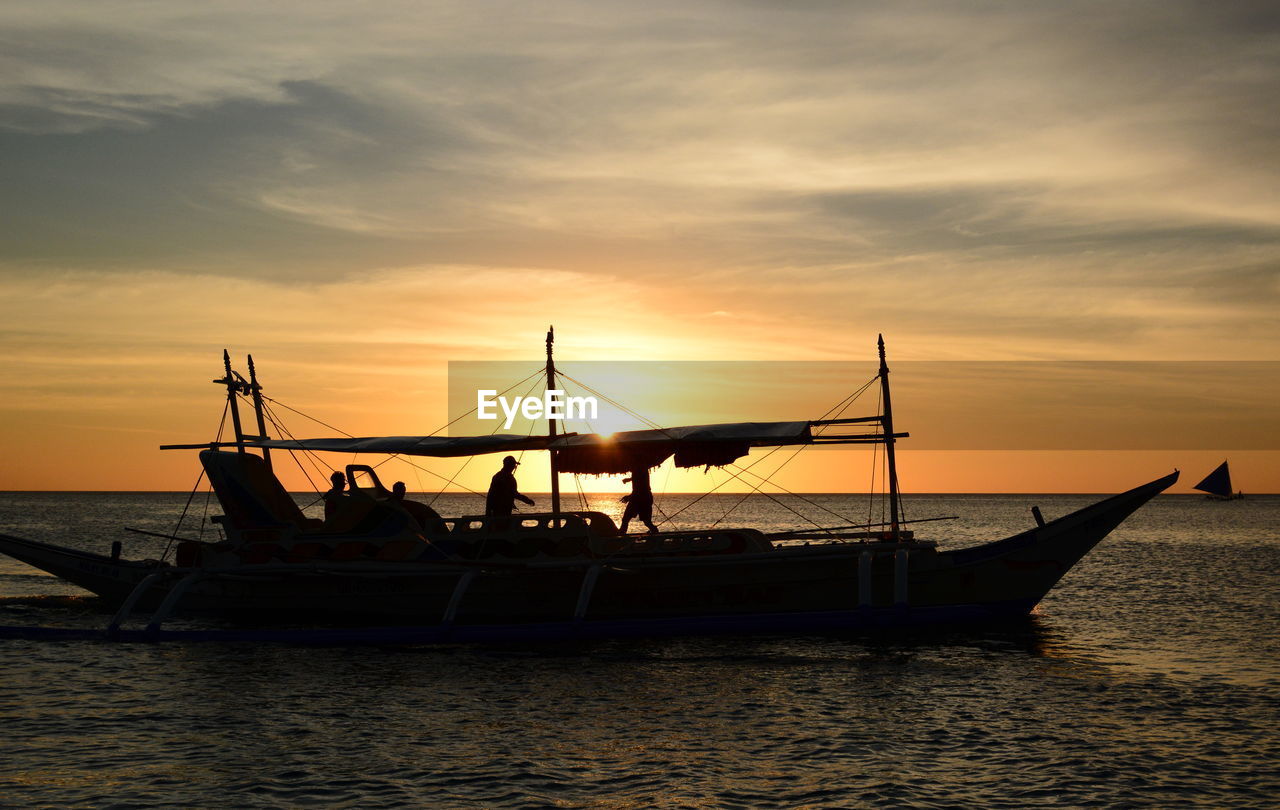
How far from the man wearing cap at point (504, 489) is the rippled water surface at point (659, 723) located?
3.73m

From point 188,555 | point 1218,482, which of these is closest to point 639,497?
point 188,555

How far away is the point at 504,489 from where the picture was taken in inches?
1125

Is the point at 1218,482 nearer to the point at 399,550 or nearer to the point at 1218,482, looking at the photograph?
the point at 1218,482

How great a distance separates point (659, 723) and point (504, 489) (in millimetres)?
11328

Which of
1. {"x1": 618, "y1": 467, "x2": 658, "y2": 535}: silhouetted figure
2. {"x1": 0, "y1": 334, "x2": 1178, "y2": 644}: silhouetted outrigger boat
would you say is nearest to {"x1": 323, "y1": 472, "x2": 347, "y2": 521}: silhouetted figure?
{"x1": 0, "y1": 334, "x2": 1178, "y2": 644}: silhouetted outrigger boat

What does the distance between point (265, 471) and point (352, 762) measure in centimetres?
1836

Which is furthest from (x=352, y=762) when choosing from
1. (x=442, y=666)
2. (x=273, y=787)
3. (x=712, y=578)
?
(x=712, y=578)

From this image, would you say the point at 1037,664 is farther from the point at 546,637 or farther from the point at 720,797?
the point at 720,797

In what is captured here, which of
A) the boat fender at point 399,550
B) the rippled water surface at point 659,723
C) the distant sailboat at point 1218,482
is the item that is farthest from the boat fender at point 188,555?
the distant sailboat at point 1218,482

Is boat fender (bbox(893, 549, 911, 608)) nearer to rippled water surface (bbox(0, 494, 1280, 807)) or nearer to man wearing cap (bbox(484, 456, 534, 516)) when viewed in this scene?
rippled water surface (bbox(0, 494, 1280, 807))

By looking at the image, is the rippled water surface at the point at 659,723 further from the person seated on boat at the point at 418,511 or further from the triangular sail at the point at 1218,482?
the triangular sail at the point at 1218,482

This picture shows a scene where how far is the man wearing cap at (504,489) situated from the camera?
28.5 m

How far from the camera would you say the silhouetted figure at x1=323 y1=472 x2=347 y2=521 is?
2922 centimetres

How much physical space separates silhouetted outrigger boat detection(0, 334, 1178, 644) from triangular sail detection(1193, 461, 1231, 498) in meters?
130
